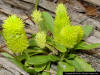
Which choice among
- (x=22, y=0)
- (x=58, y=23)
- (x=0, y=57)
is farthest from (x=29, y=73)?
(x=22, y=0)

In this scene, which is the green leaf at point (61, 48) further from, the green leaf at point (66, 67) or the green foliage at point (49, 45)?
the green leaf at point (66, 67)

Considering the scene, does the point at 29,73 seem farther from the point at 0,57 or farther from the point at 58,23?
the point at 58,23

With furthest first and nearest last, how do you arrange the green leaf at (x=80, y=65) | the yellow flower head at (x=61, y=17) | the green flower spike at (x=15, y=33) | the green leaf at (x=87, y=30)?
the green leaf at (x=87, y=30), the green leaf at (x=80, y=65), the yellow flower head at (x=61, y=17), the green flower spike at (x=15, y=33)

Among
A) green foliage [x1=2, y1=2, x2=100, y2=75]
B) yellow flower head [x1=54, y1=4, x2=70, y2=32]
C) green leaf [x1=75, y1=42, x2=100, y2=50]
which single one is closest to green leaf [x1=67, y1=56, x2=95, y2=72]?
green foliage [x1=2, y1=2, x2=100, y2=75]

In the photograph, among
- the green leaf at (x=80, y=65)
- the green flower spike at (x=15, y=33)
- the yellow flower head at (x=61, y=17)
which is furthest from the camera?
the green leaf at (x=80, y=65)

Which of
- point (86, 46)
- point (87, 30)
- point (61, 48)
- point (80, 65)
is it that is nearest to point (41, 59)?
point (61, 48)

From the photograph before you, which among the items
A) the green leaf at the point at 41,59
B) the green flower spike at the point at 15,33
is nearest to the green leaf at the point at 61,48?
the green leaf at the point at 41,59

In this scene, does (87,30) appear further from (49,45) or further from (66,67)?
(66,67)
